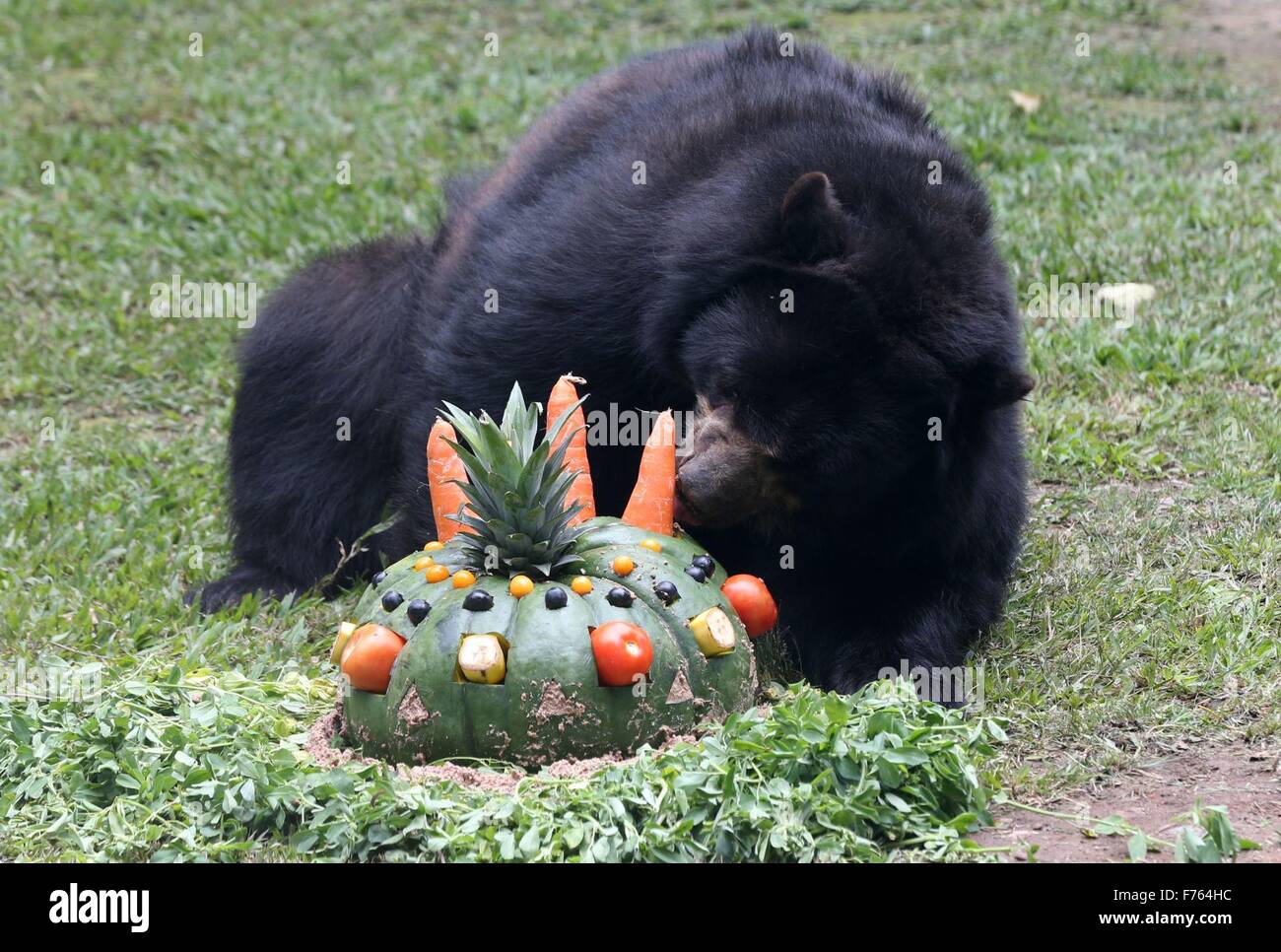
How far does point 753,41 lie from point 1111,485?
6.88 ft

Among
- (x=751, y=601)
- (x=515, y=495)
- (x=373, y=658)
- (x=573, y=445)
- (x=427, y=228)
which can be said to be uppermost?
(x=427, y=228)

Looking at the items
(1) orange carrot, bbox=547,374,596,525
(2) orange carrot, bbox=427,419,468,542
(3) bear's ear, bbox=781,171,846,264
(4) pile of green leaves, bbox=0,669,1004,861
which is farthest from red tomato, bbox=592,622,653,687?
(3) bear's ear, bbox=781,171,846,264

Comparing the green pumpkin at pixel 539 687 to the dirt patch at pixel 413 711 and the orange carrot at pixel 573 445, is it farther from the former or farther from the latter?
the orange carrot at pixel 573 445

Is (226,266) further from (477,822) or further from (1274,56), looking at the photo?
(1274,56)

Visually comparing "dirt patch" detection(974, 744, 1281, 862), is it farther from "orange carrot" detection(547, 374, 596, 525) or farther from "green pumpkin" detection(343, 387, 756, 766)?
"orange carrot" detection(547, 374, 596, 525)

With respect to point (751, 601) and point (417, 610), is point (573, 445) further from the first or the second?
point (417, 610)

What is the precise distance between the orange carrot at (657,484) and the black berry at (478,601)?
0.62m

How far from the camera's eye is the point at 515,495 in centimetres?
364

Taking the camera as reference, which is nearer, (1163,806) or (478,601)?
(1163,806)

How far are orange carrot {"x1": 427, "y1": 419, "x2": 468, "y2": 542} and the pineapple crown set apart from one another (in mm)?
403

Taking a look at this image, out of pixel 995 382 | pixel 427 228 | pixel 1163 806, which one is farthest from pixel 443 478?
pixel 427 228

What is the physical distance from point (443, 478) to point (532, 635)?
84 centimetres

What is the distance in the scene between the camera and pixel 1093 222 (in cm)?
771

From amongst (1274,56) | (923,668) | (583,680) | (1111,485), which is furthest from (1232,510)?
(1274,56)
